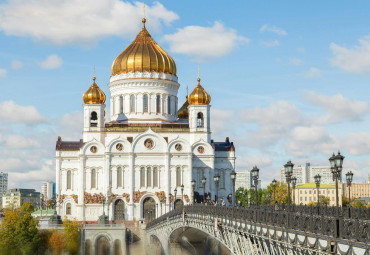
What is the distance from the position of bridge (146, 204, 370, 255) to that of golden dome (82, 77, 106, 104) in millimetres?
30473

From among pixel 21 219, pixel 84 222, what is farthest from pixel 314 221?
pixel 84 222

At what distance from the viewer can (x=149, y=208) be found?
75.9 meters

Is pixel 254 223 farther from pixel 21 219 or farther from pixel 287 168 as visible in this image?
pixel 21 219

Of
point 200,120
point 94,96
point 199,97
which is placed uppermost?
point 94,96

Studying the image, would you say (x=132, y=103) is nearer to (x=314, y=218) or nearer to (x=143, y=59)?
(x=143, y=59)

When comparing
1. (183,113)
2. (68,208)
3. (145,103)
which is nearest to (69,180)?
(68,208)

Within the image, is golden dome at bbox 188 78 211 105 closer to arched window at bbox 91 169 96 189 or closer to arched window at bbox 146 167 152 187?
arched window at bbox 146 167 152 187

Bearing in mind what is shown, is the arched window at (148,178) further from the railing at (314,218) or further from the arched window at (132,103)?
the railing at (314,218)

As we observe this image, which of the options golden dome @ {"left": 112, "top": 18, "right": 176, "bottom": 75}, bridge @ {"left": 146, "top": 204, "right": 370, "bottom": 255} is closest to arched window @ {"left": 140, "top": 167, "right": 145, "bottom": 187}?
golden dome @ {"left": 112, "top": 18, "right": 176, "bottom": 75}

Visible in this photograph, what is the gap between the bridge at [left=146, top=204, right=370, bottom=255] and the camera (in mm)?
18812

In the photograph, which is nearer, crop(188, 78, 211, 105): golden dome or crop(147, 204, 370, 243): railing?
crop(147, 204, 370, 243): railing

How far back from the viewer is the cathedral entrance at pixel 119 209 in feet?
248

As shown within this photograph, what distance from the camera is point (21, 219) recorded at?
61938 mm

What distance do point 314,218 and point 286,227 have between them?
8.72 ft
